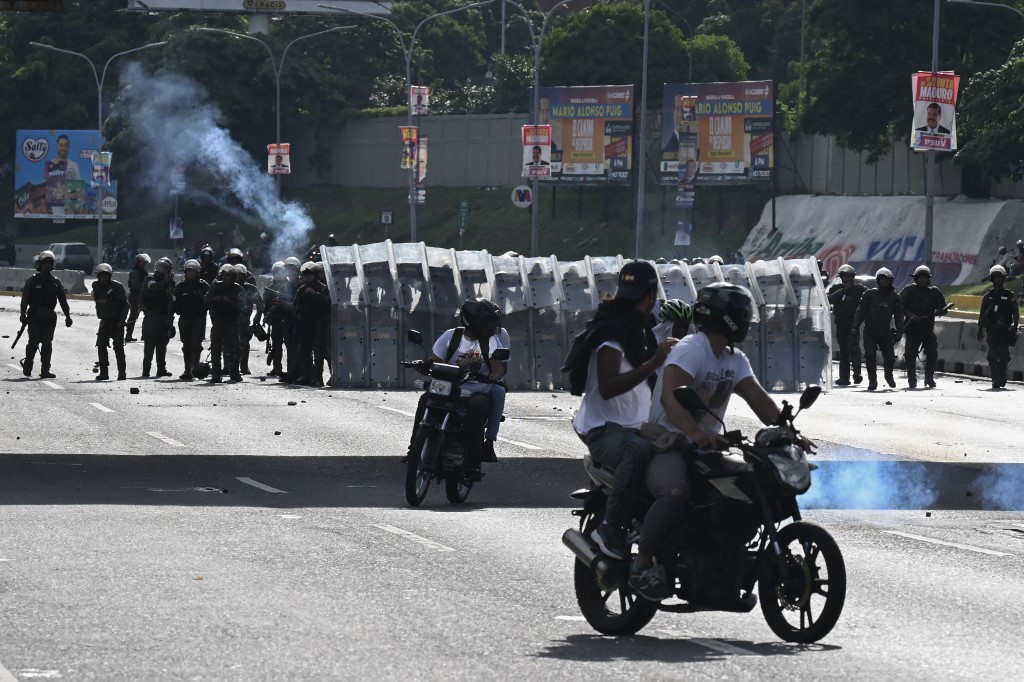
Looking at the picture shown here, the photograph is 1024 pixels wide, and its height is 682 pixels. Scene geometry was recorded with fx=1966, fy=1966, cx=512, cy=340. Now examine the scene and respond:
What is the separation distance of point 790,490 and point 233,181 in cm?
8786

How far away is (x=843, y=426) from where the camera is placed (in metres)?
23.3

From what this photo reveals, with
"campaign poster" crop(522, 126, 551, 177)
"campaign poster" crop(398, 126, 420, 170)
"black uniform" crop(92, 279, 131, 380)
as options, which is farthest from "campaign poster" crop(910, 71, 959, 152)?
"campaign poster" crop(398, 126, 420, 170)

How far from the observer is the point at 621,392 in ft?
30.6

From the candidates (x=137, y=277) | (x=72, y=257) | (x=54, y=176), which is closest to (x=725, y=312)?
(x=137, y=277)

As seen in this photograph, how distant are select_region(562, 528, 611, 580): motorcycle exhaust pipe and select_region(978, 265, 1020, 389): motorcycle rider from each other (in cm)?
2099

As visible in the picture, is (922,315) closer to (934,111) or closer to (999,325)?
(999,325)

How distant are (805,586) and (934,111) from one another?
32125 mm

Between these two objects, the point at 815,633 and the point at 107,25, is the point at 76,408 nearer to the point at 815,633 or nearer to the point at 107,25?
the point at 815,633

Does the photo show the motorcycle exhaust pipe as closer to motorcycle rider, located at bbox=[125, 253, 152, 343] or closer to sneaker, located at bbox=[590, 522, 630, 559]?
sneaker, located at bbox=[590, 522, 630, 559]

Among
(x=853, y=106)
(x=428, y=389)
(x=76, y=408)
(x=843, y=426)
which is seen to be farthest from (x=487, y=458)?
(x=853, y=106)

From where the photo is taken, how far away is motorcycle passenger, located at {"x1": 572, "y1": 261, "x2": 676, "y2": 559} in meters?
9.15

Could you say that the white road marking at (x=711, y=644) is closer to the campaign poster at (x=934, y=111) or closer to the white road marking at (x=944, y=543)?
the white road marking at (x=944, y=543)

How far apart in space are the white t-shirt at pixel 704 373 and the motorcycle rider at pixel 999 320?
21.0 m

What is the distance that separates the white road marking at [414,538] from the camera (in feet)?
42.0
